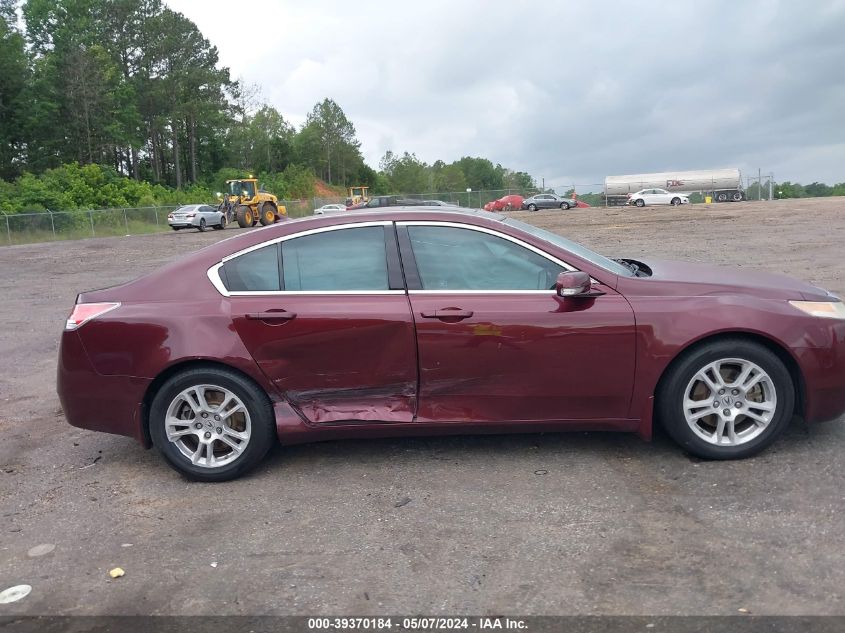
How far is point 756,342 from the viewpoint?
13.9 ft

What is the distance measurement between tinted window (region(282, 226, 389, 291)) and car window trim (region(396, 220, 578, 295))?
0.13m

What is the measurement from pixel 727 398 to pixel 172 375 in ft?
10.9

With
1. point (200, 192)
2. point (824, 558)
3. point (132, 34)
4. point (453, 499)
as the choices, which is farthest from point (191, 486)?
point (132, 34)

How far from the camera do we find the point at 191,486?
441 centimetres

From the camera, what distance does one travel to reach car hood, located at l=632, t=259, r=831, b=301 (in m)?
4.32

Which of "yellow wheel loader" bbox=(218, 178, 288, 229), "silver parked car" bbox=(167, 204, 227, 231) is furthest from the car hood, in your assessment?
"silver parked car" bbox=(167, 204, 227, 231)

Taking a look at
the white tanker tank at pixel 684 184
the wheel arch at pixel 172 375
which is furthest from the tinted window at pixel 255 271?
the white tanker tank at pixel 684 184

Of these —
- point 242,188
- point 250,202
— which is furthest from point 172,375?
point 242,188

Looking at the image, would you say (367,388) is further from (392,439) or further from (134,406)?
(134,406)

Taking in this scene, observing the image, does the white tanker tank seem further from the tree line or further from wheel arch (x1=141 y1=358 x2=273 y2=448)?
wheel arch (x1=141 y1=358 x2=273 y2=448)

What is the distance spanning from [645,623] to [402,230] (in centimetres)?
262

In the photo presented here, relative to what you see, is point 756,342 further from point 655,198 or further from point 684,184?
point 684,184

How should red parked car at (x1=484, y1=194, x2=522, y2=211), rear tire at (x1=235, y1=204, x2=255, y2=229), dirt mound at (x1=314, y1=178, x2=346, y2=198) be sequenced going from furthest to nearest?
dirt mound at (x1=314, y1=178, x2=346, y2=198) < red parked car at (x1=484, y1=194, x2=522, y2=211) < rear tire at (x1=235, y1=204, x2=255, y2=229)

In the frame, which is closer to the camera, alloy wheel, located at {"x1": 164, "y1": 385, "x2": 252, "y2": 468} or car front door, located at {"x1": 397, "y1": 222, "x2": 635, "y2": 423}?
car front door, located at {"x1": 397, "y1": 222, "x2": 635, "y2": 423}
